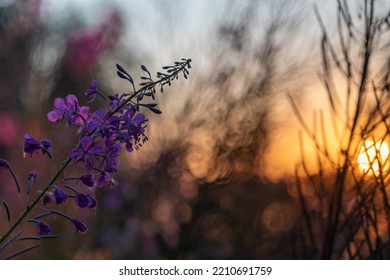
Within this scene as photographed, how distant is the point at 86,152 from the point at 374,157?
970mm

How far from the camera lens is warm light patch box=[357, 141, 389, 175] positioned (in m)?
2.09

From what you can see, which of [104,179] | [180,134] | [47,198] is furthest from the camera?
[180,134]

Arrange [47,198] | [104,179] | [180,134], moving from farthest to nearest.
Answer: [180,134] → [104,179] → [47,198]

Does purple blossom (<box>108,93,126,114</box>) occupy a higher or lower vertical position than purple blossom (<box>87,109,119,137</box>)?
higher

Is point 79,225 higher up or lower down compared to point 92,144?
lower down

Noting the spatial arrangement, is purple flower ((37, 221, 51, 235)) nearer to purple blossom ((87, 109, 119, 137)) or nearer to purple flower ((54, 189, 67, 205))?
purple flower ((54, 189, 67, 205))

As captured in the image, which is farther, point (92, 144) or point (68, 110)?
point (68, 110)

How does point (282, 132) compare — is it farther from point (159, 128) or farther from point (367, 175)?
point (367, 175)

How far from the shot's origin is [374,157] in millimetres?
2125

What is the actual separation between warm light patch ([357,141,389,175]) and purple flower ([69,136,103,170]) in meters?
0.89

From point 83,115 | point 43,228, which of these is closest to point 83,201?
point 43,228

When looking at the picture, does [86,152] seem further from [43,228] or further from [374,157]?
[374,157]

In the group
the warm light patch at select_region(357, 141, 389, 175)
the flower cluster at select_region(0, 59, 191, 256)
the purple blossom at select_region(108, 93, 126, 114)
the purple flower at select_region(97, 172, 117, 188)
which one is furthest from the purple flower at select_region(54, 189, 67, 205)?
the warm light patch at select_region(357, 141, 389, 175)
